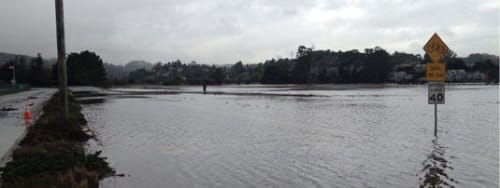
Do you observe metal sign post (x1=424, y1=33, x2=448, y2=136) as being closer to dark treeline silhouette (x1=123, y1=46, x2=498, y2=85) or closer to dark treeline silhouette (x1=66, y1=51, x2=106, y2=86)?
dark treeline silhouette (x1=66, y1=51, x2=106, y2=86)

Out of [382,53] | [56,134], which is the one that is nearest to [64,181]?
[56,134]

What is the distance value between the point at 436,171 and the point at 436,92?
5813mm

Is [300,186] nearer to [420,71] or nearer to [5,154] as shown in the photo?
[5,154]

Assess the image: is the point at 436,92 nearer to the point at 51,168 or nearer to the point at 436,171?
the point at 436,171

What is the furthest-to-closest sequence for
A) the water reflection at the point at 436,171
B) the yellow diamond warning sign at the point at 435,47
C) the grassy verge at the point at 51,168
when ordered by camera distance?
the yellow diamond warning sign at the point at 435,47 < the water reflection at the point at 436,171 < the grassy verge at the point at 51,168

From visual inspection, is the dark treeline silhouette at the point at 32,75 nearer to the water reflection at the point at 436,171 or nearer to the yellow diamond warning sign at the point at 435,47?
the yellow diamond warning sign at the point at 435,47

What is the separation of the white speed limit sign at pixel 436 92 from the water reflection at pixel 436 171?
301 cm

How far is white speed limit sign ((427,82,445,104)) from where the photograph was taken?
47.0 feet

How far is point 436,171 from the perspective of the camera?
923cm

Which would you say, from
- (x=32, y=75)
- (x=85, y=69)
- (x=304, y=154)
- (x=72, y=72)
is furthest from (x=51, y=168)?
(x=32, y=75)

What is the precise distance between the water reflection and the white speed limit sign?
3012 millimetres

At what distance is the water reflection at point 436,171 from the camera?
8.23 metres

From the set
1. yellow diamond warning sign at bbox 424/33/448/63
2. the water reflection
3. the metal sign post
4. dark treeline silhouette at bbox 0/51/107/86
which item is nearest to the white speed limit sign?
the metal sign post

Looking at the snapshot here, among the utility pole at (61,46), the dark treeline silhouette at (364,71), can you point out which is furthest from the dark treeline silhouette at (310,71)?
the utility pole at (61,46)
